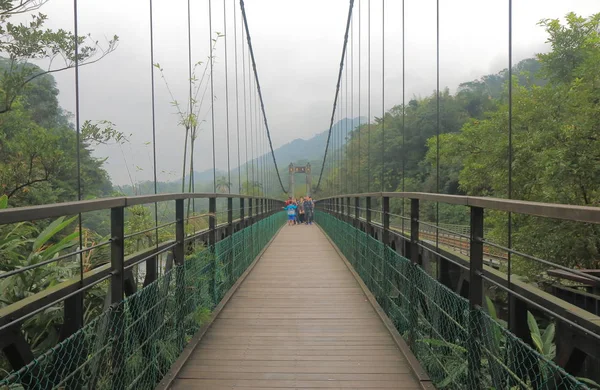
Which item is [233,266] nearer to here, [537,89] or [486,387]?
[486,387]

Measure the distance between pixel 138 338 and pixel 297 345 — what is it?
→ 1036 mm

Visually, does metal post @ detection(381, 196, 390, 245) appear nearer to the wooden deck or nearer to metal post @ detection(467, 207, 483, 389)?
the wooden deck

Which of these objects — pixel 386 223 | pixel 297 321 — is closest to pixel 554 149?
pixel 386 223

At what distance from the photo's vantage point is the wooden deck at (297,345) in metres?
2.08

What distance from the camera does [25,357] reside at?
1346 mm

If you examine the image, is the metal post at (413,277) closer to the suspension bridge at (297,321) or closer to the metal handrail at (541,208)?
the suspension bridge at (297,321)

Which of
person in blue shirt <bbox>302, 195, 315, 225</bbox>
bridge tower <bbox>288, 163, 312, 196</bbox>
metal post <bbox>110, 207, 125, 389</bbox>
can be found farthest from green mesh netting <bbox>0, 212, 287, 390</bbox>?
bridge tower <bbox>288, 163, 312, 196</bbox>

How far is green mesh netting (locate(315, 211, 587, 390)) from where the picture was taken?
1348 millimetres

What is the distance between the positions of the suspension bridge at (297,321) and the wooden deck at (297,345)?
1 centimetres

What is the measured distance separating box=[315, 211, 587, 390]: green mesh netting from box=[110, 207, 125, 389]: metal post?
3.91 feet

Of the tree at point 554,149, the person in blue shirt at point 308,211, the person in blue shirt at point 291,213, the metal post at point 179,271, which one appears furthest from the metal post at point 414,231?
the person in blue shirt at point 308,211

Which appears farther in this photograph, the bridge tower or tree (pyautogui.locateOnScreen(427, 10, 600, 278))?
the bridge tower

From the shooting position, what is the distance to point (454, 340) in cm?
189

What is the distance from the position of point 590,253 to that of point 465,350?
418 inches
